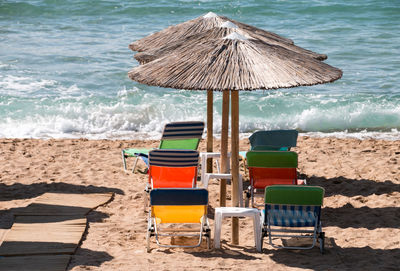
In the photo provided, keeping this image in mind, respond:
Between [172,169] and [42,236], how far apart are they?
186cm

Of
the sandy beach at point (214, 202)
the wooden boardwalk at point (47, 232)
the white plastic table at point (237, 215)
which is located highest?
the white plastic table at point (237, 215)

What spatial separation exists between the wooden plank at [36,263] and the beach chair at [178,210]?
2.94 ft

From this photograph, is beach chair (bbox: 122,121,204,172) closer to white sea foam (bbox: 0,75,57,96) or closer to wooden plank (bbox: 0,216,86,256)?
wooden plank (bbox: 0,216,86,256)

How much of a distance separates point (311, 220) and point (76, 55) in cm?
1391

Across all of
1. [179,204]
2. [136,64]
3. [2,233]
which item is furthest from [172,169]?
[136,64]

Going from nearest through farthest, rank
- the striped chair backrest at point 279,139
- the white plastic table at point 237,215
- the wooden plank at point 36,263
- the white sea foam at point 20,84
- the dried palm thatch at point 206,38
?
1. the wooden plank at point 36,263
2. the white plastic table at point 237,215
3. the dried palm thatch at point 206,38
4. the striped chair backrest at point 279,139
5. the white sea foam at point 20,84

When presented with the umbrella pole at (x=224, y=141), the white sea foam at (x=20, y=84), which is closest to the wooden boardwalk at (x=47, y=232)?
the umbrella pole at (x=224, y=141)

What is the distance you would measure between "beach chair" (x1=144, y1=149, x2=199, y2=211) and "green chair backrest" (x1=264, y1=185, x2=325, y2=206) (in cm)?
156

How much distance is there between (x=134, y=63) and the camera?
18.2 m

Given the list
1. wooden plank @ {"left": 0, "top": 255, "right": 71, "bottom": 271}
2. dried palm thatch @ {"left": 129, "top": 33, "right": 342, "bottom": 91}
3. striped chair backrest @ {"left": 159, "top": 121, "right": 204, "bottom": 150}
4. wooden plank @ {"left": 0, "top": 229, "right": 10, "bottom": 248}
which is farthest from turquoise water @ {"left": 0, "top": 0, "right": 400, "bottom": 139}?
wooden plank @ {"left": 0, "top": 255, "right": 71, "bottom": 271}

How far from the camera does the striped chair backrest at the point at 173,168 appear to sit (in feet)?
24.8

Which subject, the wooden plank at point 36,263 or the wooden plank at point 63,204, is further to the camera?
the wooden plank at point 63,204

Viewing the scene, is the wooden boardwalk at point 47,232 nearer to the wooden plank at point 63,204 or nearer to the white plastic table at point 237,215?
the wooden plank at point 63,204

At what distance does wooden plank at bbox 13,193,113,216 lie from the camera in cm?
737
